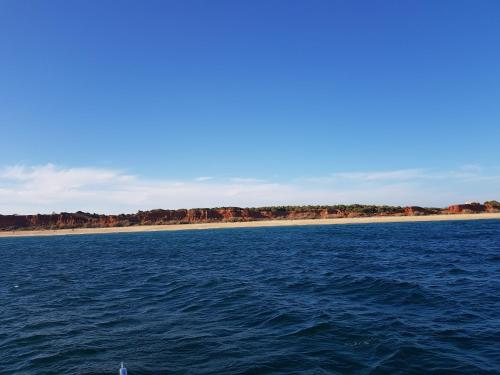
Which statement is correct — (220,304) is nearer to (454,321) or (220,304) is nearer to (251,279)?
(251,279)

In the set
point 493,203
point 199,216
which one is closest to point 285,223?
point 199,216

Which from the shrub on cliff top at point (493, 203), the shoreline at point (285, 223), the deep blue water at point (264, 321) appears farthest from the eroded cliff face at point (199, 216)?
the deep blue water at point (264, 321)

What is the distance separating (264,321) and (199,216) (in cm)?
12338

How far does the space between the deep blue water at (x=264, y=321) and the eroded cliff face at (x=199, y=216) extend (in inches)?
3885

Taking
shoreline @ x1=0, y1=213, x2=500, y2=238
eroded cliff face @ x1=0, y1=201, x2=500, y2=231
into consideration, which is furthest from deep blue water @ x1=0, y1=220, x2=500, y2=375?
eroded cliff face @ x1=0, y1=201, x2=500, y2=231

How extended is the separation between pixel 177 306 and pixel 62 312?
17.0 feet

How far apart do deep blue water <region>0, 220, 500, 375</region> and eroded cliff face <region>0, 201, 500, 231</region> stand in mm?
98667

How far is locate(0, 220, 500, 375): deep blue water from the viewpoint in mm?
10109

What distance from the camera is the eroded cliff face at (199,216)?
400 feet

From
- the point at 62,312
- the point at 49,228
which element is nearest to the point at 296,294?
the point at 62,312

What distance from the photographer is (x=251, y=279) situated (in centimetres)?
2336

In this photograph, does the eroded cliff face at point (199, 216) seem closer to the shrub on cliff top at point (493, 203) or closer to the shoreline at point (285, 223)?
the shrub on cliff top at point (493, 203)

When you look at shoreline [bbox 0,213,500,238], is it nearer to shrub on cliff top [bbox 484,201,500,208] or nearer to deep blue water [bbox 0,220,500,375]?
shrub on cliff top [bbox 484,201,500,208]

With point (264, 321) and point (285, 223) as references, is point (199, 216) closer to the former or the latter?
point (285, 223)
